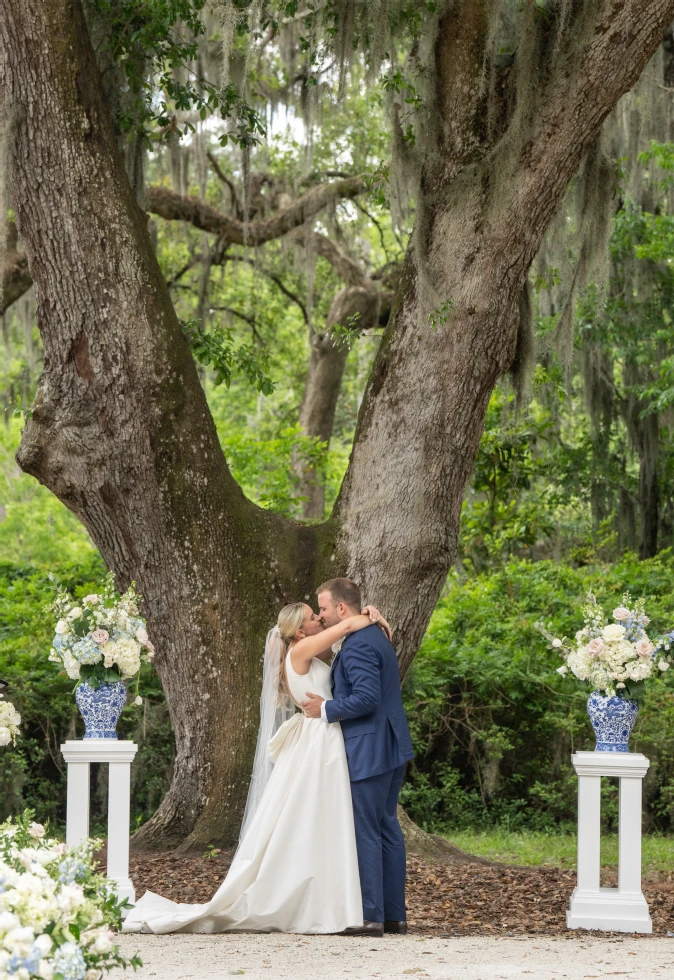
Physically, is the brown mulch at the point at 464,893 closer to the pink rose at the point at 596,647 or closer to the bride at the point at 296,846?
the bride at the point at 296,846

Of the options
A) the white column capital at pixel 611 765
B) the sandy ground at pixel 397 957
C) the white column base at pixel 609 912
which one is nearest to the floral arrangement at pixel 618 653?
the white column capital at pixel 611 765

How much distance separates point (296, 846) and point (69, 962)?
2775 mm

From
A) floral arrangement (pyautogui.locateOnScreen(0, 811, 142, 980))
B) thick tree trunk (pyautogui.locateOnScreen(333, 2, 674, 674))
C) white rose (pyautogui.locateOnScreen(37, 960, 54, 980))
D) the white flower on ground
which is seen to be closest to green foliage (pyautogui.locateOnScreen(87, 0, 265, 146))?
thick tree trunk (pyautogui.locateOnScreen(333, 2, 674, 674))

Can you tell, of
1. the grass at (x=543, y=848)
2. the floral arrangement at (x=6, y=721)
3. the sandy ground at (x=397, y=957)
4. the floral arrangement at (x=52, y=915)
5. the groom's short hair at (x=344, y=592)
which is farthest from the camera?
the grass at (x=543, y=848)

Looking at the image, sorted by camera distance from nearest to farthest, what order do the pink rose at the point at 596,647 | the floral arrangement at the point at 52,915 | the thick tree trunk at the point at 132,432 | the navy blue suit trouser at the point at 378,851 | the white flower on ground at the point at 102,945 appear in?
the floral arrangement at the point at 52,915 → the white flower on ground at the point at 102,945 → the navy blue suit trouser at the point at 378,851 → the pink rose at the point at 596,647 → the thick tree trunk at the point at 132,432

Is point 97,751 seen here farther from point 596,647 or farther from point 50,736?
point 50,736

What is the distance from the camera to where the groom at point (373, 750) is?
195 inches

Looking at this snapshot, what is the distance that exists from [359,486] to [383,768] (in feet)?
6.35

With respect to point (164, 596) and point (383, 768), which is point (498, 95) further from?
point (383, 768)

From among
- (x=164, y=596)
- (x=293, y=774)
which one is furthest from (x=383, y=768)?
(x=164, y=596)

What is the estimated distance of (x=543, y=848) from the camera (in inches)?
339

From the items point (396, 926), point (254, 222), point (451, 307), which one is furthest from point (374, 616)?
point (254, 222)

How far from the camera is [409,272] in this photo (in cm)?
654

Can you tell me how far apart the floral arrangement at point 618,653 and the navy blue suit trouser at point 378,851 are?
1.16 metres
